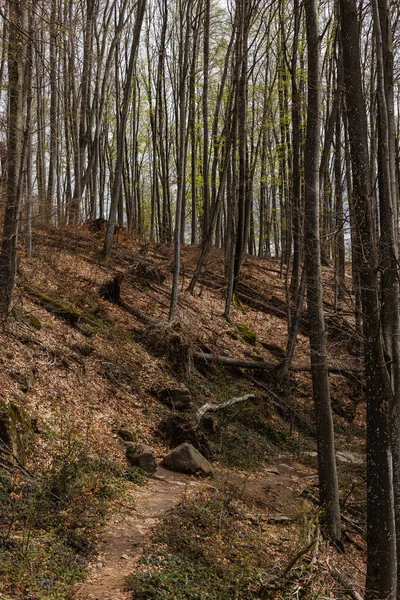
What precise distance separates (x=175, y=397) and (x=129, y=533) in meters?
4.85

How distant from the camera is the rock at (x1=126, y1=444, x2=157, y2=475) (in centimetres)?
737

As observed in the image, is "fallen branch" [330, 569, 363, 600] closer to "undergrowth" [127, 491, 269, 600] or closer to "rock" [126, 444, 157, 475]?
"undergrowth" [127, 491, 269, 600]

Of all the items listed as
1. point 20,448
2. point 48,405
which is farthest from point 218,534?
point 48,405

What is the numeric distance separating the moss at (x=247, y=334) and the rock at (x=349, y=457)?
471 centimetres

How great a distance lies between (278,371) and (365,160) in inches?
315

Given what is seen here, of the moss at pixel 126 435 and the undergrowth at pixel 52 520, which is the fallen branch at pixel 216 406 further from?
the undergrowth at pixel 52 520

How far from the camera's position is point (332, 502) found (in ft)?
22.2

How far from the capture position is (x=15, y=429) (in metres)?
6.04

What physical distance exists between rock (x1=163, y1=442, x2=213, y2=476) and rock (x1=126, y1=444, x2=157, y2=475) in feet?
1.32

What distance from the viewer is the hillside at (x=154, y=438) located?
477 centimetres

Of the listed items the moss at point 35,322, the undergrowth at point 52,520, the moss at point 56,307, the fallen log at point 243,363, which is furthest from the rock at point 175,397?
the undergrowth at point 52,520

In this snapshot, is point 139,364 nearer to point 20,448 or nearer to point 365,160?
point 20,448

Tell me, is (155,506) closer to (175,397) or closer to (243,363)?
(175,397)

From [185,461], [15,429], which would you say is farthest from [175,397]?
[15,429]
